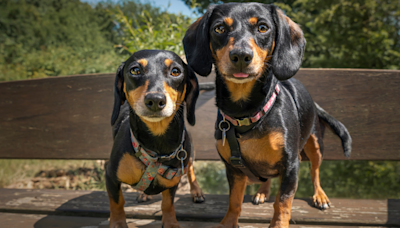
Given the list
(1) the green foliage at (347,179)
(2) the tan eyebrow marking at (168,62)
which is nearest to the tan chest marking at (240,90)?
(2) the tan eyebrow marking at (168,62)

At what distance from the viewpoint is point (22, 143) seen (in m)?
2.86

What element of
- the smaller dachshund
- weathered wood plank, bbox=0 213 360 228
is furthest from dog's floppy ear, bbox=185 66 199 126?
weathered wood plank, bbox=0 213 360 228

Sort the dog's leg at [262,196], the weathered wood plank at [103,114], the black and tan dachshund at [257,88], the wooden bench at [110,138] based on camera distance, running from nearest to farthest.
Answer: the black and tan dachshund at [257,88], the wooden bench at [110,138], the dog's leg at [262,196], the weathered wood plank at [103,114]

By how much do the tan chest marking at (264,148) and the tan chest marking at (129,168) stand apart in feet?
1.69

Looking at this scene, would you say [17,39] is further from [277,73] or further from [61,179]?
[277,73]

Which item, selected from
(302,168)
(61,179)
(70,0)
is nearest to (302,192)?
(302,168)

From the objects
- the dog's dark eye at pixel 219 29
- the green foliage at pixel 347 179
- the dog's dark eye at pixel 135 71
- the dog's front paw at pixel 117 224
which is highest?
the dog's dark eye at pixel 219 29

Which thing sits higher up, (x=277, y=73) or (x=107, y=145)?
(x=277, y=73)

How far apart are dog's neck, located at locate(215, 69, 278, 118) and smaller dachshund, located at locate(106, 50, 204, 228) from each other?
0.24 meters

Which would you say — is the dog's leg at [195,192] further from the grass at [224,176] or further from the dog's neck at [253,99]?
the grass at [224,176]

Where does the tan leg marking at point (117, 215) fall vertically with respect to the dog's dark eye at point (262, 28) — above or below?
below

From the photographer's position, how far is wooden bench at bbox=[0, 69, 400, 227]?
6.67ft

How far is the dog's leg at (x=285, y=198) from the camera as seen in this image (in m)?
1.61

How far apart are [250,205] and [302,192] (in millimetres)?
5387
